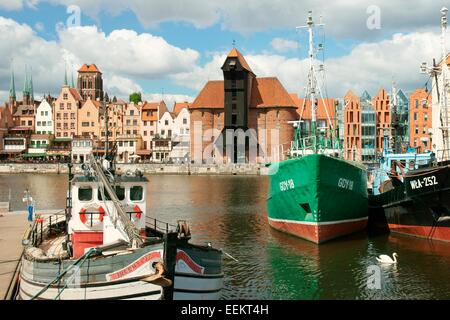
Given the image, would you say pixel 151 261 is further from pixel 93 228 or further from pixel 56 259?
pixel 93 228

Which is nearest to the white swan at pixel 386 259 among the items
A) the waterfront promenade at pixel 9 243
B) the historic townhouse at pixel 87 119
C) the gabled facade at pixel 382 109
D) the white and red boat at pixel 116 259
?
the white and red boat at pixel 116 259

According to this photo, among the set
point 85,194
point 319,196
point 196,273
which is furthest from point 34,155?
point 196,273

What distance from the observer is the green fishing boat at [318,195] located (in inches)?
1123

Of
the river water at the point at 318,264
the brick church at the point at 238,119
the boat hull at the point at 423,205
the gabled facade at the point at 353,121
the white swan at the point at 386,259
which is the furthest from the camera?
the brick church at the point at 238,119

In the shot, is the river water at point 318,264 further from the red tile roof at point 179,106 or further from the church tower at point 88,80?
the church tower at point 88,80

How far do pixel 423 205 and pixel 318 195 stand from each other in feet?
20.2

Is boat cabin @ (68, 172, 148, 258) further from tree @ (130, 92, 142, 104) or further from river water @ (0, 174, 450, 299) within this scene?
tree @ (130, 92, 142, 104)

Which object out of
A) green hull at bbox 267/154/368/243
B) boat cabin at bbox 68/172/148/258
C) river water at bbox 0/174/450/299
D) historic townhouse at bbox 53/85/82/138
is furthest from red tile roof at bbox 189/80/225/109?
boat cabin at bbox 68/172/148/258

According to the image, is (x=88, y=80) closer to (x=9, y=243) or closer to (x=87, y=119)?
(x=87, y=119)

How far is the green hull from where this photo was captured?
2850cm

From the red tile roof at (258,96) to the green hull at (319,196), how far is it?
90.9 metres

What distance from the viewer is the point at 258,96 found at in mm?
125562

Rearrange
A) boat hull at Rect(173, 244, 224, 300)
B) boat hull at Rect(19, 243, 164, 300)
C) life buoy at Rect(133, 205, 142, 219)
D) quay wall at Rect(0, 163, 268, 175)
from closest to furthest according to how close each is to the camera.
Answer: boat hull at Rect(19, 243, 164, 300) < boat hull at Rect(173, 244, 224, 300) < life buoy at Rect(133, 205, 142, 219) < quay wall at Rect(0, 163, 268, 175)
